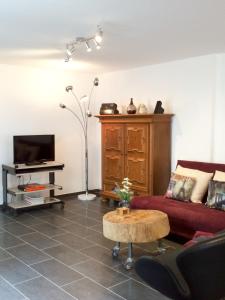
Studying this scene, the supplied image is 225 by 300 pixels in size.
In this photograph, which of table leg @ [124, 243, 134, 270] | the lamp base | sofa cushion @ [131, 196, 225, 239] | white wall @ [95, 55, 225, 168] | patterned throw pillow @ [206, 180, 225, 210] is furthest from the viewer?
the lamp base

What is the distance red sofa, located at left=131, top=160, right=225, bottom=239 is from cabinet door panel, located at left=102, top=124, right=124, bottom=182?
120 centimetres

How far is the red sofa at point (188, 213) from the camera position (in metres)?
3.71

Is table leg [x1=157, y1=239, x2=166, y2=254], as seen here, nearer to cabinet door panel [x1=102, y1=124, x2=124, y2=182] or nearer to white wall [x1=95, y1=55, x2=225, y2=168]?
white wall [x1=95, y1=55, x2=225, y2=168]

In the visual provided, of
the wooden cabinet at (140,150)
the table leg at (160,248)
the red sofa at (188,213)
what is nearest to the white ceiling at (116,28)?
the wooden cabinet at (140,150)

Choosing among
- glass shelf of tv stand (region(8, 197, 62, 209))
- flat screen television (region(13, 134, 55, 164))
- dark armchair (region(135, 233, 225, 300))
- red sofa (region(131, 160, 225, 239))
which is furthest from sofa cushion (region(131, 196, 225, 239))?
flat screen television (region(13, 134, 55, 164))

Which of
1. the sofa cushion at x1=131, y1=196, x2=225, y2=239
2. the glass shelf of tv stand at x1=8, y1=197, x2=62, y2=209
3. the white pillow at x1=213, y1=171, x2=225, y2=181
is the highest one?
the white pillow at x1=213, y1=171, x2=225, y2=181

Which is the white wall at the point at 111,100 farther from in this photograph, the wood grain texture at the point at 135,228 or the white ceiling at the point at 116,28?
the wood grain texture at the point at 135,228

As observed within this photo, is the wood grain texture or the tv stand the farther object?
the tv stand

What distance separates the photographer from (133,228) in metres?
3.31

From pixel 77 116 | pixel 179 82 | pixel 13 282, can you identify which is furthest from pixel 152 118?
pixel 13 282

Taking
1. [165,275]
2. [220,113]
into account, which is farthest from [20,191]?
[165,275]

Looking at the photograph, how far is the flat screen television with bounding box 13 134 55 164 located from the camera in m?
5.48

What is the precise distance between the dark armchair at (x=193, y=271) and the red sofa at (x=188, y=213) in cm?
143

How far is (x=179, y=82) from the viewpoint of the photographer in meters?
5.24
